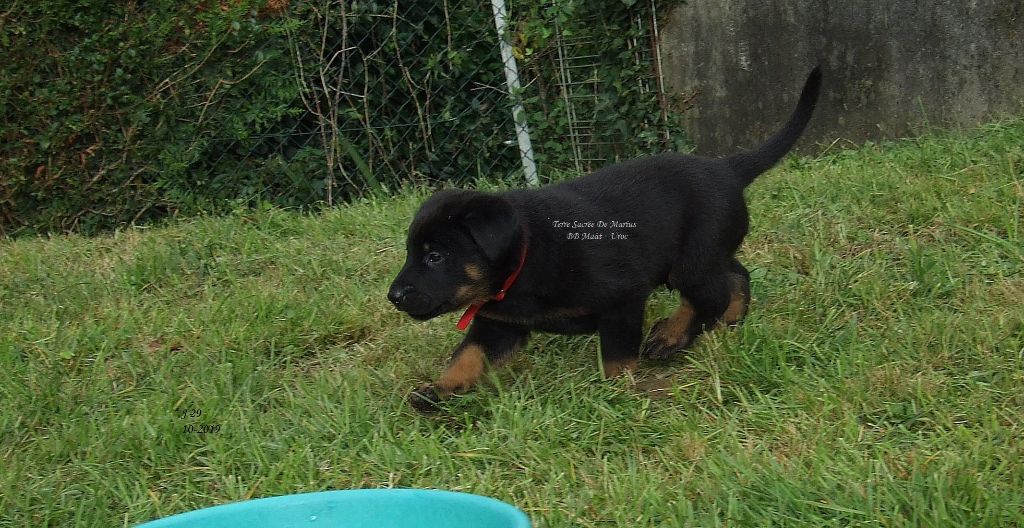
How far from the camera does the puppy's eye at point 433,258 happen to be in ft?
10.3

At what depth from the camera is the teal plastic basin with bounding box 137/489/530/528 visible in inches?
79.9

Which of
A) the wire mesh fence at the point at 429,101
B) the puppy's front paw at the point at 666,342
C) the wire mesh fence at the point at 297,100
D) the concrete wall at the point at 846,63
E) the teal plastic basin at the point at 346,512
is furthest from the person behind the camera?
the wire mesh fence at the point at 429,101

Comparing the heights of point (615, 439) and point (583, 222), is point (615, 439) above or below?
below

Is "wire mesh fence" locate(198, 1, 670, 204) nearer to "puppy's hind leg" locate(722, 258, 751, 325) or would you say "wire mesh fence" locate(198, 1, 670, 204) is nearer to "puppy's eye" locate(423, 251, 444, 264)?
"puppy's hind leg" locate(722, 258, 751, 325)

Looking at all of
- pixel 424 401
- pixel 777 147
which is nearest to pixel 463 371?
pixel 424 401

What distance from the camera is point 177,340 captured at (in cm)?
375

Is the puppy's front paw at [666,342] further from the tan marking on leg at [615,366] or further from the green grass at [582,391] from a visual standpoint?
the tan marking on leg at [615,366]

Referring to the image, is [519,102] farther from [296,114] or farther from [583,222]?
[583,222]

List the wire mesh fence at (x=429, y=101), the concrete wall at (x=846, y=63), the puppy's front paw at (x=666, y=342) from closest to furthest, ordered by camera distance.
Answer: the puppy's front paw at (x=666, y=342)
the concrete wall at (x=846, y=63)
the wire mesh fence at (x=429, y=101)

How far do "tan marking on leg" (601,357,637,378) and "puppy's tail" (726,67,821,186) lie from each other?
81 cm

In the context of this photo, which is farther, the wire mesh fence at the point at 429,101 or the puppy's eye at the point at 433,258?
the wire mesh fence at the point at 429,101

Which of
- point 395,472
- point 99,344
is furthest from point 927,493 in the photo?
point 99,344

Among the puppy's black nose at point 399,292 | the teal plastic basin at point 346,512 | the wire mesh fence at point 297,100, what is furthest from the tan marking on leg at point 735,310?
the wire mesh fence at point 297,100

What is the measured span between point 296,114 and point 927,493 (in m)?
4.70
